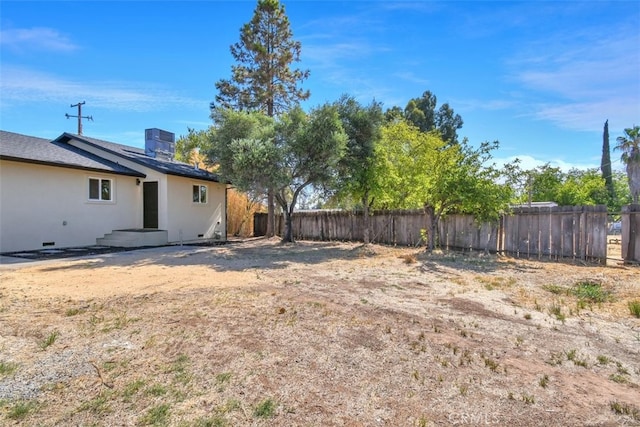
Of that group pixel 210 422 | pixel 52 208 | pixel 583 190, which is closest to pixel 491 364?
pixel 210 422

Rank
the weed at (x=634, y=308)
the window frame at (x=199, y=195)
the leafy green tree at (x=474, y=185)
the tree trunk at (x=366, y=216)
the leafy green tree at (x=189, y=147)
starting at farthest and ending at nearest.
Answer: the leafy green tree at (x=189, y=147), the window frame at (x=199, y=195), the tree trunk at (x=366, y=216), the leafy green tree at (x=474, y=185), the weed at (x=634, y=308)

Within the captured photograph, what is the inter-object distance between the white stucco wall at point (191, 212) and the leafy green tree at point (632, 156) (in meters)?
29.8

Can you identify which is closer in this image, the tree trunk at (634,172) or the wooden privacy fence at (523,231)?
the wooden privacy fence at (523,231)

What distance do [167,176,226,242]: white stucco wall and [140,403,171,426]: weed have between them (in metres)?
12.9

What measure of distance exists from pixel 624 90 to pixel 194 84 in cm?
1928

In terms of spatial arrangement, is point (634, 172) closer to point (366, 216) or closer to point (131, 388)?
point (366, 216)

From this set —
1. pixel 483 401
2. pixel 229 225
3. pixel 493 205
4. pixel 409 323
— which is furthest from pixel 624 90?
pixel 229 225

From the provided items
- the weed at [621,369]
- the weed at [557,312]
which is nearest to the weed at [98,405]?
the weed at [621,369]

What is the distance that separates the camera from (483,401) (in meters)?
2.61

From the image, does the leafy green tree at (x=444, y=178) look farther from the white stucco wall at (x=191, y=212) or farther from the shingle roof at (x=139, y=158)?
the white stucco wall at (x=191, y=212)

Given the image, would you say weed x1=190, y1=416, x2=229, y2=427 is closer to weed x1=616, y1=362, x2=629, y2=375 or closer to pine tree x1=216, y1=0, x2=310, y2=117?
weed x1=616, y1=362, x2=629, y2=375

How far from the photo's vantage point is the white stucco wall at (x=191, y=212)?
14.6 metres

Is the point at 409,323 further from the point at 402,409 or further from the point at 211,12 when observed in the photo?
the point at 211,12

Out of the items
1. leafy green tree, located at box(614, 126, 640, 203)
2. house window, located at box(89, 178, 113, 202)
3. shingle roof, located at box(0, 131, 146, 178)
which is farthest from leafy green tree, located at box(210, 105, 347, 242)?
leafy green tree, located at box(614, 126, 640, 203)
